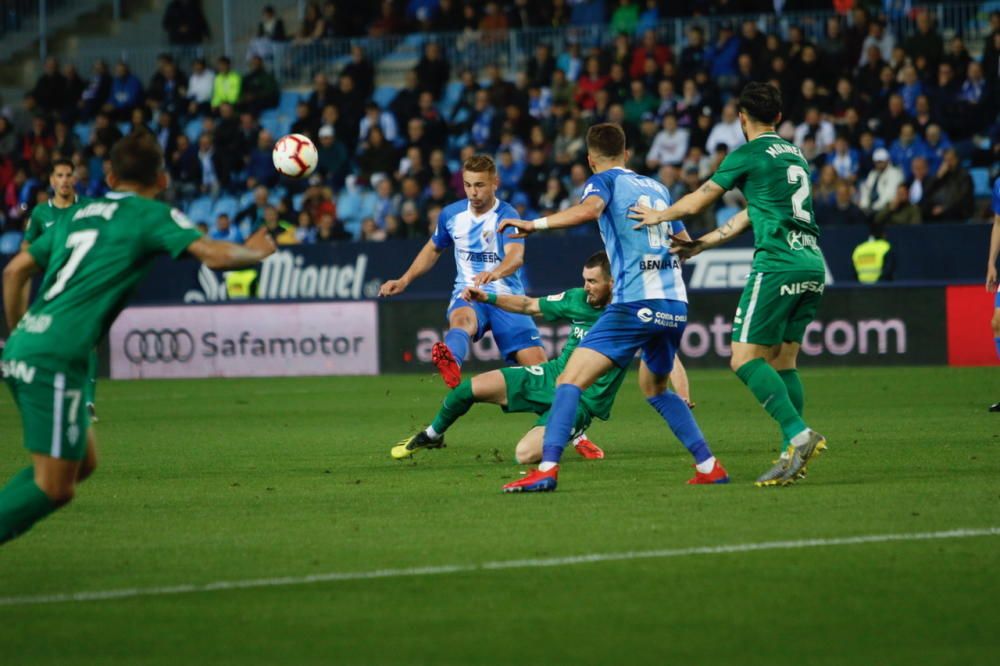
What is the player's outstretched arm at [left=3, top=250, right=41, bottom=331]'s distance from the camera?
679 cm

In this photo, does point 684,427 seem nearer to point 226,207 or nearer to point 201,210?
point 226,207

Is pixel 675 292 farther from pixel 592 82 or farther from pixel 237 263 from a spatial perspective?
pixel 592 82

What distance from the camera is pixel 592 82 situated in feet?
87.2

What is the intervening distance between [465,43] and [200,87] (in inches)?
214

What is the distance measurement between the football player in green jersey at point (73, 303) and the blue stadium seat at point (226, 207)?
22083mm

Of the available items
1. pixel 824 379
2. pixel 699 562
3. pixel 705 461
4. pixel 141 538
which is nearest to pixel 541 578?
pixel 699 562

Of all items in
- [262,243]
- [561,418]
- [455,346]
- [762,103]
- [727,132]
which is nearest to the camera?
[262,243]

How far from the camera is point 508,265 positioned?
11570 millimetres

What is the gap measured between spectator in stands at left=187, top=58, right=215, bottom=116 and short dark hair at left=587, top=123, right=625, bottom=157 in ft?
74.3

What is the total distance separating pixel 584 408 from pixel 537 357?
198cm

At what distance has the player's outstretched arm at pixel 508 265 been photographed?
34.7ft

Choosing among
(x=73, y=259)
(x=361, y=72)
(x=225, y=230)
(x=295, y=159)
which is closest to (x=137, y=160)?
(x=73, y=259)

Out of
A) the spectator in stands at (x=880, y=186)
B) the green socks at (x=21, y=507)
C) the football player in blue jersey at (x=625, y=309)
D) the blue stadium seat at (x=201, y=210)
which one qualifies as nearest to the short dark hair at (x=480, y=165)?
the football player in blue jersey at (x=625, y=309)

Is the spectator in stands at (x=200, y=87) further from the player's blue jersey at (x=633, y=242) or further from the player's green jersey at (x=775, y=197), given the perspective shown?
the player's green jersey at (x=775, y=197)
